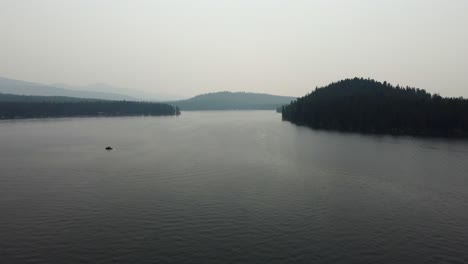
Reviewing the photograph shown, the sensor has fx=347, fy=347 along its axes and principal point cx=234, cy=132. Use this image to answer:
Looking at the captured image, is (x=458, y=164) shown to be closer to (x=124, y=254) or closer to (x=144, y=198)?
(x=144, y=198)

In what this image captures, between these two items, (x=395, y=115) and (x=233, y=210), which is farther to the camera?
(x=395, y=115)

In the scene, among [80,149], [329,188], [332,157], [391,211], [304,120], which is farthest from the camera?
[304,120]

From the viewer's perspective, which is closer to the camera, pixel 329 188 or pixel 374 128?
pixel 329 188

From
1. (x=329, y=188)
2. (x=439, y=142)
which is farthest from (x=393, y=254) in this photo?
(x=439, y=142)

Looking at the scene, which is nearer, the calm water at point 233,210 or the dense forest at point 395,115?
the calm water at point 233,210

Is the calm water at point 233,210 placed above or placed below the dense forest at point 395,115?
below

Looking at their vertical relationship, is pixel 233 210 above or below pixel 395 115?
below

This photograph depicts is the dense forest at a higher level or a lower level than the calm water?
higher

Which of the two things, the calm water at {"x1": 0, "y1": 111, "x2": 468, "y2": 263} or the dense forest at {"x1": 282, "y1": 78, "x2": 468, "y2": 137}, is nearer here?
the calm water at {"x1": 0, "y1": 111, "x2": 468, "y2": 263}
